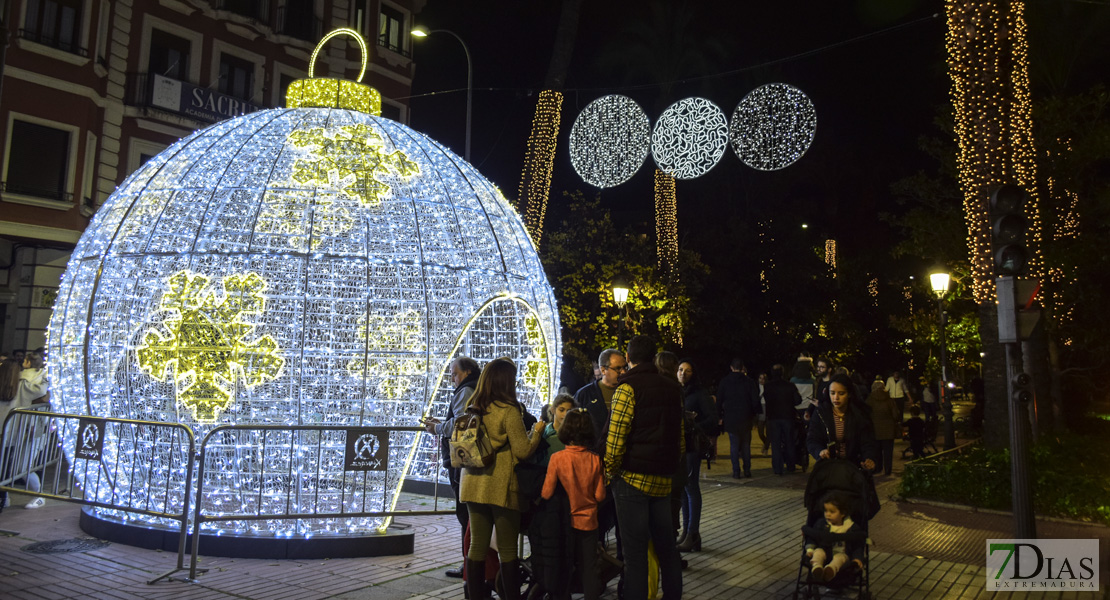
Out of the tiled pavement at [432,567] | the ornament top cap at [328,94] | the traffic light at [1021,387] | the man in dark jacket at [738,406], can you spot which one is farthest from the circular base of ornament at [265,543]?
the man in dark jacket at [738,406]

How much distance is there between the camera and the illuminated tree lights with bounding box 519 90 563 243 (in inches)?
684

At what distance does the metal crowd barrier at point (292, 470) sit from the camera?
20.6ft

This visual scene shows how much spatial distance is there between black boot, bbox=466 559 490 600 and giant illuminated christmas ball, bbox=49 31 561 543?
184cm

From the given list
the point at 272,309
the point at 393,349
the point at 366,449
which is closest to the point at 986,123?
the point at 393,349

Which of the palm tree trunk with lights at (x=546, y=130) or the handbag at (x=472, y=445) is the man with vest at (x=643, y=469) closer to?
the handbag at (x=472, y=445)

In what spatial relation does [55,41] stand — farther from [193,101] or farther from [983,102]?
[983,102]

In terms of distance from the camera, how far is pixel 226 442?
21.0ft

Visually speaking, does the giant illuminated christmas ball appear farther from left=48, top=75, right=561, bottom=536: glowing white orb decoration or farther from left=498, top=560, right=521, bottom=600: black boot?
left=498, top=560, right=521, bottom=600: black boot

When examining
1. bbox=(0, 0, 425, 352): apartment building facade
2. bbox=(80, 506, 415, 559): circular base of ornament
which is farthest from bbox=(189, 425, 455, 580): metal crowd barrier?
bbox=(0, 0, 425, 352): apartment building facade

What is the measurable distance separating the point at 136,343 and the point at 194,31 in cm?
1764

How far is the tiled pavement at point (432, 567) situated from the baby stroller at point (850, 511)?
38 cm

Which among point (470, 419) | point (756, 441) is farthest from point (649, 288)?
point (470, 419)

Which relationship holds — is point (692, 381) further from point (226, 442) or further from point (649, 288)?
point (649, 288)

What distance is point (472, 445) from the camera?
4758mm
